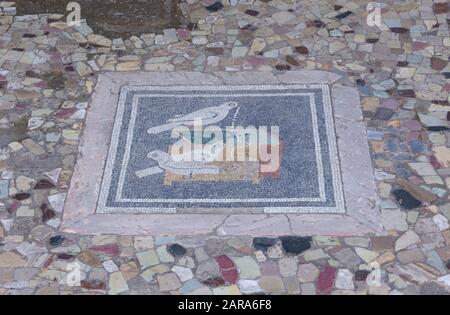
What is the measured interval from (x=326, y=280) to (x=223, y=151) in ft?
3.41

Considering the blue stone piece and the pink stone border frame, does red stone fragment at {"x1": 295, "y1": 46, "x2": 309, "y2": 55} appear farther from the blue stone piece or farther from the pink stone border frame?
the blue stone piece

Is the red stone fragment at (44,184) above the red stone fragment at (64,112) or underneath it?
underneath

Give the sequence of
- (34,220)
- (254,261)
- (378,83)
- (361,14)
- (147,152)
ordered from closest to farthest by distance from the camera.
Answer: (254,261)
(34,220)
(147,152)
(378,83)
(361,14)

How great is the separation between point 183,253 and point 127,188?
589mm

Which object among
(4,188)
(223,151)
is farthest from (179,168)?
(4,188)

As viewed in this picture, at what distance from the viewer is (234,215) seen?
13.1 feet

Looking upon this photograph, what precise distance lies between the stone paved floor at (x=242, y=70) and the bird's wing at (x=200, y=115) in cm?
44

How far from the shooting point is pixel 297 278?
367 centimetres

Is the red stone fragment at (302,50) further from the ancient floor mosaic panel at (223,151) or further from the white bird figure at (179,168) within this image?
the white bird figure at (179,168)

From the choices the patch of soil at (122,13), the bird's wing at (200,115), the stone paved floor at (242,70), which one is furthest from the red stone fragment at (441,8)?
the bird's wing at (200,115)

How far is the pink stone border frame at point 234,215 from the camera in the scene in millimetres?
3926
